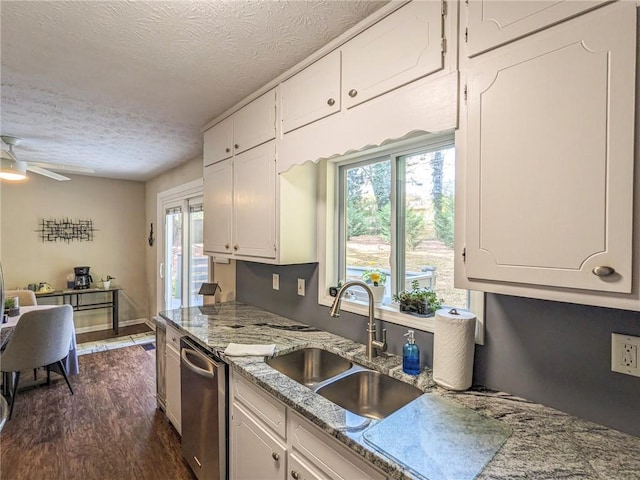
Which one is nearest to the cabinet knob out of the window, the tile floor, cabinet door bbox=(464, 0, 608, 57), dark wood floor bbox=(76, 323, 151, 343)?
cabinet door bbox=(464, 0, 608, 57)

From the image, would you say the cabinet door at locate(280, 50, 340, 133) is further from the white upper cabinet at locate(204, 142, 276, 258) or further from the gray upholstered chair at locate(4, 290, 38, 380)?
the gray upholstered chair at locate(4, 290, 38, 380)

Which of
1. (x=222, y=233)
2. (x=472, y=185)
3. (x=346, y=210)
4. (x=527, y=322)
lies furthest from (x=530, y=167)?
(x=222, y=233)

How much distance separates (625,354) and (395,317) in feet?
2.84

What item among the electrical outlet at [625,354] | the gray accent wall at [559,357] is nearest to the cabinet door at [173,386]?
the gray accent wall at [559,357]

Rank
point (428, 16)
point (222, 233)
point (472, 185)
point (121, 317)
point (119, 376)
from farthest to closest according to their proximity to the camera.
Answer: point (121, 317)
point (119, 376)
point (222, 233)
point (428, 16)
point (472, 185)

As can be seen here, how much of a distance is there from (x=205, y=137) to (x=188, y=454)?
7.63 feet

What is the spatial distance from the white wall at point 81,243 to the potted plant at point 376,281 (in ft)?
16.2

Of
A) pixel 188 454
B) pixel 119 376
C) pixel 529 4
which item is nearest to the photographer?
pixel 529 4

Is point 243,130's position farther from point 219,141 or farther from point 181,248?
point 181,248

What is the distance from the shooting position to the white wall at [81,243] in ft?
15.1

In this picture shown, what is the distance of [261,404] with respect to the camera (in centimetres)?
147

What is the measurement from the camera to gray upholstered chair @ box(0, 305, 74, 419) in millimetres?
2771

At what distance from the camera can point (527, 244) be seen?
0.97m

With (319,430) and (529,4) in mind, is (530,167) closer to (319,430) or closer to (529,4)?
(529,4)
